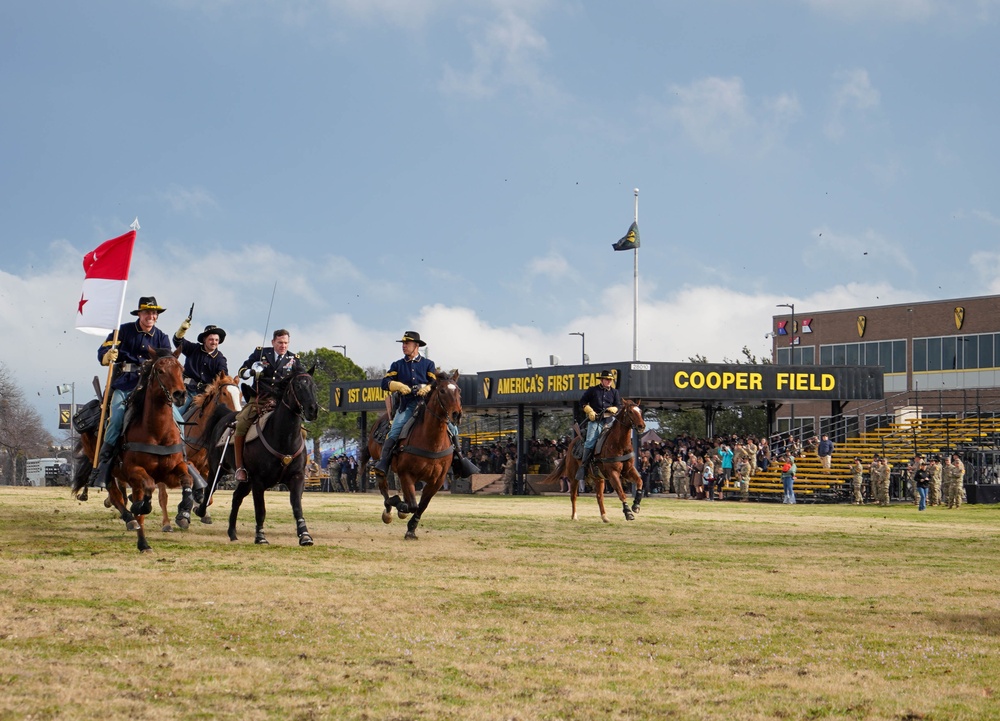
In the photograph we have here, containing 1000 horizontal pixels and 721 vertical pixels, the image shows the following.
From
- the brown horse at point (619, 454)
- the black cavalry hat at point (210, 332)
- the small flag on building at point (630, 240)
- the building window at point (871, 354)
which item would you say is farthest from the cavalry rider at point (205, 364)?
the building window at point (871, 354)

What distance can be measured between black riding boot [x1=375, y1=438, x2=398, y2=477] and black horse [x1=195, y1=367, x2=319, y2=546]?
2.11 metres

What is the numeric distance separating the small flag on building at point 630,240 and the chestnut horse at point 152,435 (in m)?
45.1

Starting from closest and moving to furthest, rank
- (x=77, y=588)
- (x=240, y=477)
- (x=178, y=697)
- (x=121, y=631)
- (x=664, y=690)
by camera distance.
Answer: (x=178, y=697), (x=664, y=690), (x=121, y=631), (x=77, y=588), (x=240, y=477)

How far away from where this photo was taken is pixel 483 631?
912 centimetres

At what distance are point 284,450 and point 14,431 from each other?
8253cm

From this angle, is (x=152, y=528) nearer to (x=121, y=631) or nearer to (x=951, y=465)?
(x=121, y=631)

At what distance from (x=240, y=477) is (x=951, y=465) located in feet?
102

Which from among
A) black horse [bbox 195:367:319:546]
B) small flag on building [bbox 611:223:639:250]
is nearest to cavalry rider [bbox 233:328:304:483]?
black horse [bbox 195:367:319:546]

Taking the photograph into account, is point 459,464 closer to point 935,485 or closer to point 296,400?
point 296,400

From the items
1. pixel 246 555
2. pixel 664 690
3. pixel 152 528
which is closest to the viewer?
pixel 664 690

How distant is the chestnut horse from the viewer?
14.4 m

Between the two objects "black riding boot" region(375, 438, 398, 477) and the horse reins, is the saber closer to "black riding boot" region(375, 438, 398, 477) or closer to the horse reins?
the horse reins

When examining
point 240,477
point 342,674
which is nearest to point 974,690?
point 342,674

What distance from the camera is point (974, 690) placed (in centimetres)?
743
